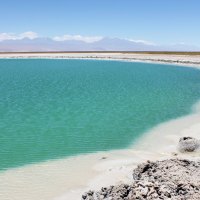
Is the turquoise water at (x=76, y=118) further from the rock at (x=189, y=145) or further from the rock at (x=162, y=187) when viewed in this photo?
the rock at (x=162, y=187)

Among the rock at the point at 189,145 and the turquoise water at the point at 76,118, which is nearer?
the rock at the point at 189,145

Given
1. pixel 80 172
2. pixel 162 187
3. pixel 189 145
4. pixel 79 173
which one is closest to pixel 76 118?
pixel 189 145

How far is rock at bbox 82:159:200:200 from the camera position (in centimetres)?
1066

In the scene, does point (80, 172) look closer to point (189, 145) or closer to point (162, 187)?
point (189, 145)

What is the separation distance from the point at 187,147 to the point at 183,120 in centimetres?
910

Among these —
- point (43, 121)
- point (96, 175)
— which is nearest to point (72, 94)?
point (43, 121)

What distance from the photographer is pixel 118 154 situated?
20.2m

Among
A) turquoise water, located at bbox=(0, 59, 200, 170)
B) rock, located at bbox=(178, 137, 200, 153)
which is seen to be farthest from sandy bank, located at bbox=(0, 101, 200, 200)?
turquoise water, located at bbox=(0, 59, 200, 170)

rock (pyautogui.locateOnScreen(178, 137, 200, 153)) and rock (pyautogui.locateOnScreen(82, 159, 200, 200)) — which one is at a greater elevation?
rock (pyautogui.locateOnScreen(82, 159, 200, 200))

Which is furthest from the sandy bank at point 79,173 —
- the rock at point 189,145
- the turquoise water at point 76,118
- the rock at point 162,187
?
the rock at point 162,187

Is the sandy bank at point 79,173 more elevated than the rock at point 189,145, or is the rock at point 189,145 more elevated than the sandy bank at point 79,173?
the rock at point 189,145

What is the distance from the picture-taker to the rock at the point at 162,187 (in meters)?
10.7

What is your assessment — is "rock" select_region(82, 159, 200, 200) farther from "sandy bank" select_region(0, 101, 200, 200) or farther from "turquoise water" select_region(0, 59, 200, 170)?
"turquoise water" select_region(0, 59, 200, 170)

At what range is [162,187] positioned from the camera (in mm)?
10945
